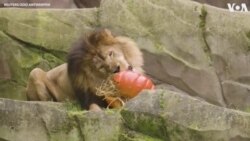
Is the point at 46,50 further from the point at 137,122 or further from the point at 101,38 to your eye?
the point at 137,122

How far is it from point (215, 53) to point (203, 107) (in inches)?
115

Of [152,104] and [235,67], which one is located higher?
[152,104]

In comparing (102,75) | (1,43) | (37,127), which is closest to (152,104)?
(37,127)

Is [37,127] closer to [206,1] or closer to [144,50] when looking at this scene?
[144,50]

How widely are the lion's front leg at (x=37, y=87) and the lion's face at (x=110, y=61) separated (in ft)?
3.06

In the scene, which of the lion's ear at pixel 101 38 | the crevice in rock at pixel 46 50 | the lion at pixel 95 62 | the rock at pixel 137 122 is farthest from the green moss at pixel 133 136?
the crevice in rock at pixel 46 50

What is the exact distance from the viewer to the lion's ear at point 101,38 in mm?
5934

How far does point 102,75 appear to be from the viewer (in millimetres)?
5855

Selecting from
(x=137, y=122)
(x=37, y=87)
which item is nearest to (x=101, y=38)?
(x=37, y=87)

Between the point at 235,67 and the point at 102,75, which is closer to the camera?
the point at 102,75

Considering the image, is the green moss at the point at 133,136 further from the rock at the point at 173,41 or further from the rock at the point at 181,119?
the rock at the point at 173,41

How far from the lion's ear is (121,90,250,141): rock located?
1.39m

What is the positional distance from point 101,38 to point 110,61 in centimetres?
22

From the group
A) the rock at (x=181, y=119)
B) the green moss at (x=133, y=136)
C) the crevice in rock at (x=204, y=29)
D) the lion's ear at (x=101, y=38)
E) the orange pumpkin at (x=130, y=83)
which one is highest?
the rock at (x=181, y=119)
